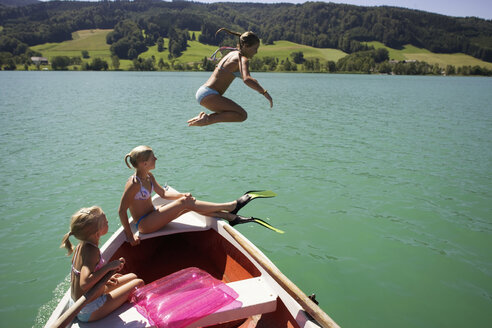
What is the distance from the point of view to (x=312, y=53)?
154250 mm

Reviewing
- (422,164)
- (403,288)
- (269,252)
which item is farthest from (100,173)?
(422,164)

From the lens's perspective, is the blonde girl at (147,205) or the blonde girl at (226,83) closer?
the blonde girl at (147,205)

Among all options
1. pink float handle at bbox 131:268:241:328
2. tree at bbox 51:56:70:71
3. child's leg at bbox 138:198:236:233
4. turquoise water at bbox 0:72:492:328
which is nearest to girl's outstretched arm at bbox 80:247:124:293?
pink float handle at bbox 131:268:241:328

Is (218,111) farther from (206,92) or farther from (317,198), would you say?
(317,198)

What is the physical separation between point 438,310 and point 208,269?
13.5 ft

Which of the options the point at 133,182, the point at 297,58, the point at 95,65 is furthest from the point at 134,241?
the point at 297,58

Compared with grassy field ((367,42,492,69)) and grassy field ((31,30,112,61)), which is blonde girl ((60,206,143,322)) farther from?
grassy field ((367,42,492,69))

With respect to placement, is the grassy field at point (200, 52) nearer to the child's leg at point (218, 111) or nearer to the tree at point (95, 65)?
the tree at point (95, 65)

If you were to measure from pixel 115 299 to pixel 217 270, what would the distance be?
211 cm

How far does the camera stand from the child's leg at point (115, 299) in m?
3.62

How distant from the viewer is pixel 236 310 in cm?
392

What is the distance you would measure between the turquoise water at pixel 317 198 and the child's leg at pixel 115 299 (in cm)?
311

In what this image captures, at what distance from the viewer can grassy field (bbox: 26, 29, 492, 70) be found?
140000mm

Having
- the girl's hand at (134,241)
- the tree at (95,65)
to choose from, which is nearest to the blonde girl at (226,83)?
the girl's hand at (134,241)
